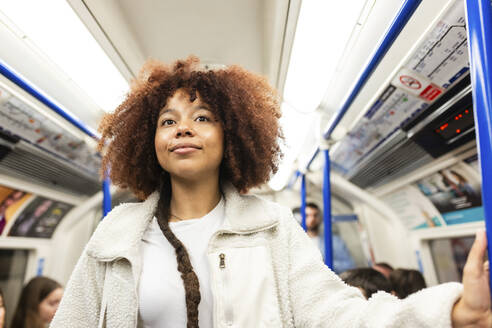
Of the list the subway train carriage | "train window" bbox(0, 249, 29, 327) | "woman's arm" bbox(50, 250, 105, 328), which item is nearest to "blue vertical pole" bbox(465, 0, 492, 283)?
the subway train carriage

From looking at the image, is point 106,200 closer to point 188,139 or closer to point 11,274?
point 188,139

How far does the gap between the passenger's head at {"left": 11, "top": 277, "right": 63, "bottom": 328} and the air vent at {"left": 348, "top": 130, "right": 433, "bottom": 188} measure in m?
3.59

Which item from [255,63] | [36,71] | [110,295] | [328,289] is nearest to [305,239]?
[328,289]

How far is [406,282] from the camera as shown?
9.91ft

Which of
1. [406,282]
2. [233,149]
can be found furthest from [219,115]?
[406,282]

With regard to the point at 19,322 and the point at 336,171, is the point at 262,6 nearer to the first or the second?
the point at 336,171

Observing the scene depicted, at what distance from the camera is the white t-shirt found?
1051mm

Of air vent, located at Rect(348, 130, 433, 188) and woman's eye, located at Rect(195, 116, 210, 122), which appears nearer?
woman's eye, located at Rect(195, 116, 210, 122)

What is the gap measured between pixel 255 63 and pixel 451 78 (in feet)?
5.08

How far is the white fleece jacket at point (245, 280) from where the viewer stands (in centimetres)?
100

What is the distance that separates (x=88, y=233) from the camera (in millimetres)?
4434

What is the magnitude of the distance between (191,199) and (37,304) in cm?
276

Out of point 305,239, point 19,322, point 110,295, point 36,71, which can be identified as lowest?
point 19,322

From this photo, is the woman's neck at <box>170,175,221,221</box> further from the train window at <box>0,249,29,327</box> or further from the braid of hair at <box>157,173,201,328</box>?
the train window at <box>0,249,29,327</box>
